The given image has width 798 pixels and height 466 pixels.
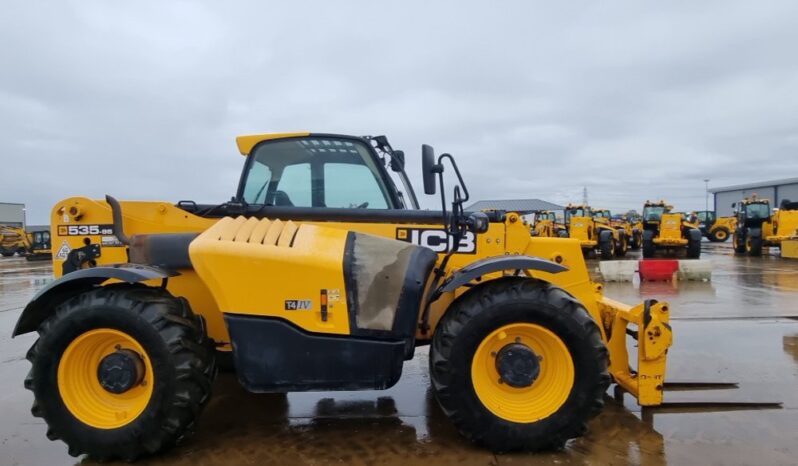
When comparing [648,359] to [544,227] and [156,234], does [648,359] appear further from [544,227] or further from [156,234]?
[544,227]

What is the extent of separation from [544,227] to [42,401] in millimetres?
23808

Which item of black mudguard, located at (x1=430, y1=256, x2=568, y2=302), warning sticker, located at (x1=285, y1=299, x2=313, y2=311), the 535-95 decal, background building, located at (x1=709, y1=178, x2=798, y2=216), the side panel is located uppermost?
background building, located at (x1=709, y1=178, x2=798, y2=216)

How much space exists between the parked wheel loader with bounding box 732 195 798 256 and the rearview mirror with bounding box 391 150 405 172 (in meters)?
21.8

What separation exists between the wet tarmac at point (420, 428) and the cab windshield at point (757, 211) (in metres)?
20.5

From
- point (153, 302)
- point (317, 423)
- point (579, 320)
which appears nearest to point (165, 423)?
point (153, 302)

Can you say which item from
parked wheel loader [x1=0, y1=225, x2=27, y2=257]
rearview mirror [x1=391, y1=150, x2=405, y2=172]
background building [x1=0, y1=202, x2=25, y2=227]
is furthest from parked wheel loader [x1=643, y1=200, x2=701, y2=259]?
background building [x1=0, y1=202, x2=25, y2=227]

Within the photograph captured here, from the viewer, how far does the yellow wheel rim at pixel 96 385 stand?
3.21 meters

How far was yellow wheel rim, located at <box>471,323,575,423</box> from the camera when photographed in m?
3.23

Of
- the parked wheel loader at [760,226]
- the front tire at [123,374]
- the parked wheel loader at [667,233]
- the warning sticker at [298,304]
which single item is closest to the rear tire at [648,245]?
the parked wheel loader at [667,233]

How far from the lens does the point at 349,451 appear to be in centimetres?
336

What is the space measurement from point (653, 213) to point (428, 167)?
22048 mm

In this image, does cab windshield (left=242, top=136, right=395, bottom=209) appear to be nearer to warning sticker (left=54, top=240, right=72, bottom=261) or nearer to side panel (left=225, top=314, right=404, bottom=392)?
side panel (left=225, top=314, right=404, bottom=392)

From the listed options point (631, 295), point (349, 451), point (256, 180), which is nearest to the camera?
point (349, 451)

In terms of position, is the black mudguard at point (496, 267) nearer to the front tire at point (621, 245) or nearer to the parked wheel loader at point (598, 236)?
the parked wheel loader at point (598, 236)
